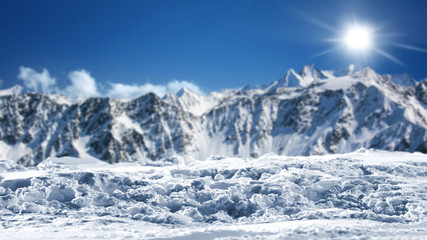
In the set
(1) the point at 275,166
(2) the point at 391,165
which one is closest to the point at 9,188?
(1) the point at 275,166

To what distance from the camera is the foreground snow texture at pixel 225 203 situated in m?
17.7

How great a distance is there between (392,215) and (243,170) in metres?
12.7

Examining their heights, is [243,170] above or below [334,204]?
above

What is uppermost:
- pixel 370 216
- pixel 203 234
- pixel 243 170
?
pixel 243 170

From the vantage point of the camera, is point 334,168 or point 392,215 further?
point 334,168

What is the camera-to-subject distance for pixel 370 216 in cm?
1969

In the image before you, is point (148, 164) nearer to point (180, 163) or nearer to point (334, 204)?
point (180, 163)

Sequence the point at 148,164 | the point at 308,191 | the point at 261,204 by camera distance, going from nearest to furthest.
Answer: the point at 261,204 → the point at 308,191 → the point at 148,164

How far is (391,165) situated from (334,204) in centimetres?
1109

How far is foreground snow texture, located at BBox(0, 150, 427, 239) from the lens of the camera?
17.7 metres

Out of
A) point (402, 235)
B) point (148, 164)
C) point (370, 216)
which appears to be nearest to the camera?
point (402, 235)

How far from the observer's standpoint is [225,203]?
22281 millimetres

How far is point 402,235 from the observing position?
55.0 feet

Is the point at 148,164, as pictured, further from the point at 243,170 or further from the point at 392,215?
the point at 392,215
